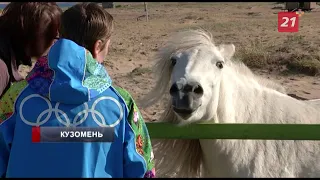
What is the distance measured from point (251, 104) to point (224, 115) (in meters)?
0.28

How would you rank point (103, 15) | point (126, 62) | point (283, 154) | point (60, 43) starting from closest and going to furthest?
1. point (60, 43)
2. point (103, 15)
3. point (283, 154)
4. point (126, 62)

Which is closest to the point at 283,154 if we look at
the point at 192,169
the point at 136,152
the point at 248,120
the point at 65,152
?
the point at 248,120

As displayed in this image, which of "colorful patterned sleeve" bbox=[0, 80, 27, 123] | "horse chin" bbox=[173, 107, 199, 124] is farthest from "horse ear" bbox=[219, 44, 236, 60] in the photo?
"colorful patterned sleeve" bbox=[0, 80, 27, 123]

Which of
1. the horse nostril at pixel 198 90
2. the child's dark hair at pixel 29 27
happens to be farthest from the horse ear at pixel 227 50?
the child's dark hair at pixel 29 27

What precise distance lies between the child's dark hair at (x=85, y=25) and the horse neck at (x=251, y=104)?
4.29 ft

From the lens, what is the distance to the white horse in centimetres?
255

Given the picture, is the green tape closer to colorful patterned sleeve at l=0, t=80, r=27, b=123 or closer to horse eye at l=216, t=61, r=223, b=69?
horse eye at l=216, t=61, r=223, b=69

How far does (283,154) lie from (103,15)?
1713 millimetres

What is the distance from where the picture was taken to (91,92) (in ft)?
4.47

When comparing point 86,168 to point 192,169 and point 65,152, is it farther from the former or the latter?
point 192,169

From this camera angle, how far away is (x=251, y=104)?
9.29 ft

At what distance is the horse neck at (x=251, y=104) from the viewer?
8.73 ft

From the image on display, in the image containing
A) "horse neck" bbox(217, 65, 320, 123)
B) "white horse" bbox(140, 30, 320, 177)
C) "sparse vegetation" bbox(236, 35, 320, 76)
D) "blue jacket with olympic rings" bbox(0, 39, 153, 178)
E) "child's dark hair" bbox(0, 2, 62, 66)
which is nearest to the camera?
"blue jacket with olympic rings" bbox(0, 39, 153, 178)

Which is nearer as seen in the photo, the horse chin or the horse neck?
the horse chin
